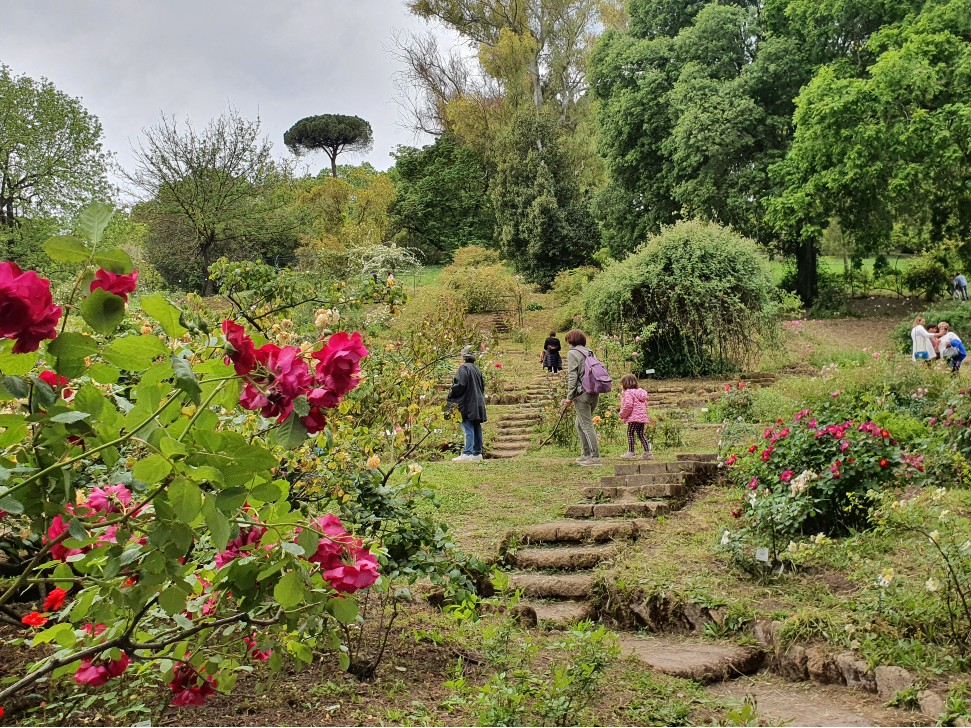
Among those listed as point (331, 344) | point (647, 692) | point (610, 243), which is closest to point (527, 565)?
point (647, 692)

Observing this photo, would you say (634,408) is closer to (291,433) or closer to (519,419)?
(519,419)

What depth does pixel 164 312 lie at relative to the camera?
1653 millimetres

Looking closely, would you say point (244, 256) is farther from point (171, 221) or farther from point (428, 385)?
point (428, 385)

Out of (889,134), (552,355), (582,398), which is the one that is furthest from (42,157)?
(889,134)

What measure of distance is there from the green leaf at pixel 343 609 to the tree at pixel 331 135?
53521 mm

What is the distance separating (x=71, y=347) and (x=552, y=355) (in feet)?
51.6

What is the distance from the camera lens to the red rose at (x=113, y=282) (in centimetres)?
156

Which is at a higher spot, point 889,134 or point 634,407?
point 889,134

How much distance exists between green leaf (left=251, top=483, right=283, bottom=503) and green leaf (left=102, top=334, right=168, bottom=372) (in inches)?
12.9

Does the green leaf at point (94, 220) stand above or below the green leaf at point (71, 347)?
above

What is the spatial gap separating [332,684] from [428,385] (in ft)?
10.8

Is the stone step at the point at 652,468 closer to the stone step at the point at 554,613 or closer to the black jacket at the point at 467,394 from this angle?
the black jacket at the point at 467,394

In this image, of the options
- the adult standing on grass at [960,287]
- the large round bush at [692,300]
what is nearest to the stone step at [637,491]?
the large round bush at [692,300]

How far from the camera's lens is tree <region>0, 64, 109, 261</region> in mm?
24297
